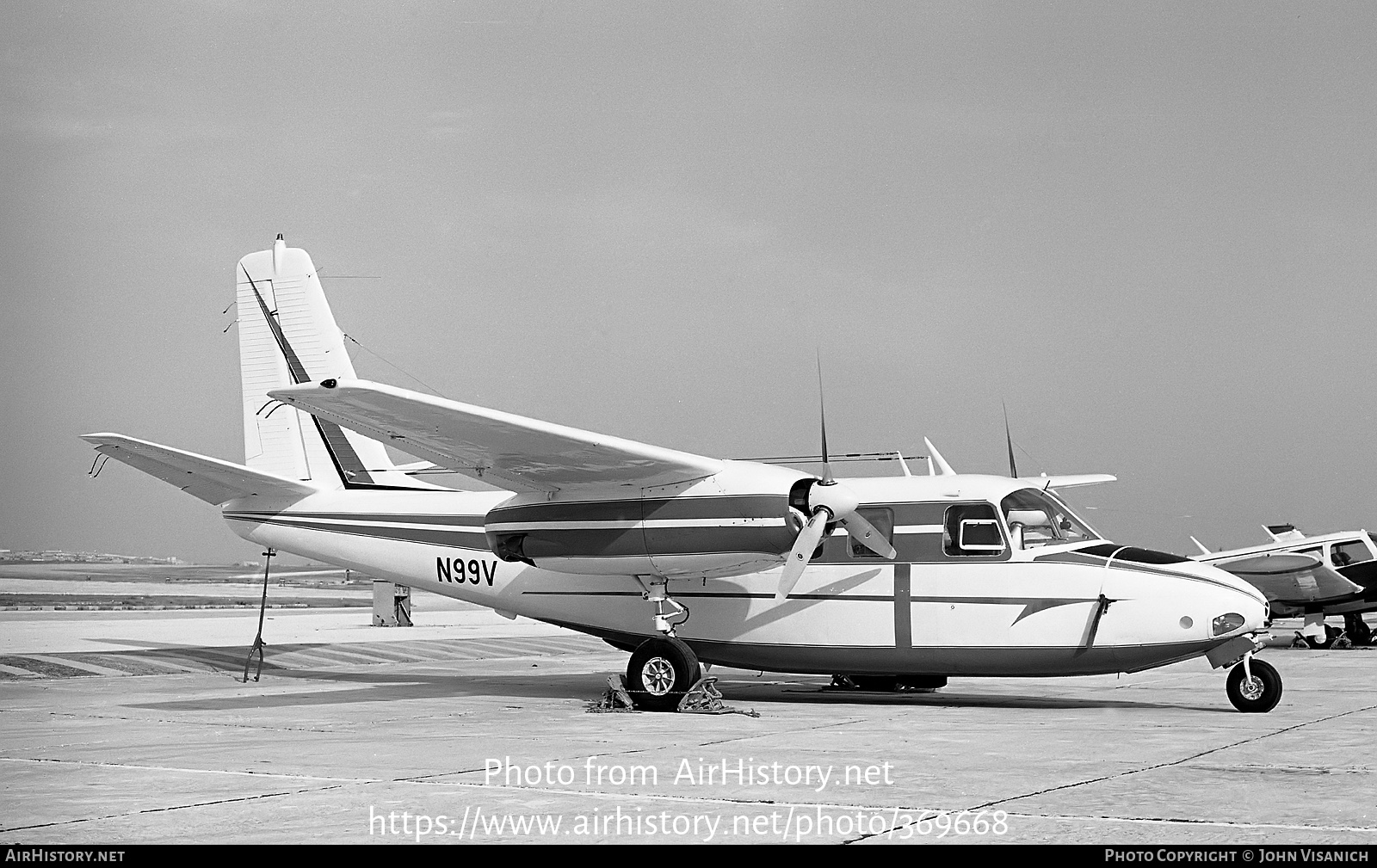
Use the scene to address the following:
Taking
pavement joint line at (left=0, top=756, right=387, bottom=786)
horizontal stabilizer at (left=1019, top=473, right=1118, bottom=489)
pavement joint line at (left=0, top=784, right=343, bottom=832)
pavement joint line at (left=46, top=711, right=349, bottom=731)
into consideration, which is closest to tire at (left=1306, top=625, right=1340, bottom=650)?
horizontal stabilizer at (left=1019, top=473, right=1118, bottom=489)

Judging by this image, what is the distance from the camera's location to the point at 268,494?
1788 centimetres

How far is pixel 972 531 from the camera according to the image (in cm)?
1469

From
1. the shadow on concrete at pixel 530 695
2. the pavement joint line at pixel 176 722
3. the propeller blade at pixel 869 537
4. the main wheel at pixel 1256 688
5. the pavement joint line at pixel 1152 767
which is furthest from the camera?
the shadow on concrete at pixel 530 695

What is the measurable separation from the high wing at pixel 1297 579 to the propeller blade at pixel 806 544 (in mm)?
19226

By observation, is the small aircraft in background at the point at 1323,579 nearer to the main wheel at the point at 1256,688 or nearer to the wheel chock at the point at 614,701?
the main wheel at the point at 1256,688

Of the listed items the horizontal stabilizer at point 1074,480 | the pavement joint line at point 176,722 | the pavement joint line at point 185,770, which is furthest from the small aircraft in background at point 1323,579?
the pavement joint line at point 185,770

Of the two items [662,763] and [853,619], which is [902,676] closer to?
[853,619]

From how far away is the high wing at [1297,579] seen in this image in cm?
2994

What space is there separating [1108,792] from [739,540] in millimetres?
6636

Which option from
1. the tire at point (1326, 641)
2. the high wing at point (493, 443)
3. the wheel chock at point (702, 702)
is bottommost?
the tire at point (1326, 641)

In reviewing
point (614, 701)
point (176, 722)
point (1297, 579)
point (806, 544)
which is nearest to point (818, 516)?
point (806, 544)

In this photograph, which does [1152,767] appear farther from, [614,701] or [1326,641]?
[1326,641]

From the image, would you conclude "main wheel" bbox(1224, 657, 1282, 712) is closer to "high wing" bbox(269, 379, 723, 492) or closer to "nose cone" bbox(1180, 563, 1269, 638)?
"nose cone" bbox(1180, 563, 1269, 638)
